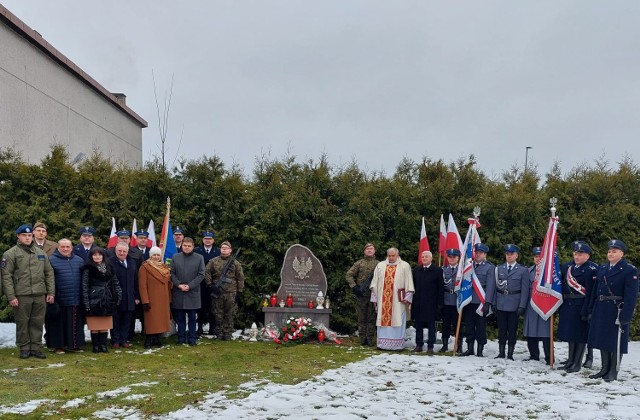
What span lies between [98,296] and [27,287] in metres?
0.96

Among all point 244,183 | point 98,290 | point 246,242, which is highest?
point 244,183

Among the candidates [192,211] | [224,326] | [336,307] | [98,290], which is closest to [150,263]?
[98,290]

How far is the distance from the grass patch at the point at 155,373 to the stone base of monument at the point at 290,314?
841 millimetres

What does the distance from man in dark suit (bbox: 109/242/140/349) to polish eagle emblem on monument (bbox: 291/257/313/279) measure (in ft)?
9.83

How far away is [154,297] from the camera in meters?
9.30

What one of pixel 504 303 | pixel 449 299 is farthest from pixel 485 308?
pixel 449 299

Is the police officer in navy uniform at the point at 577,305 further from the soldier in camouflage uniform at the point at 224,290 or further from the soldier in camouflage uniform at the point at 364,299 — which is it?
the soldier in camouflage uniform at the point at 224,290

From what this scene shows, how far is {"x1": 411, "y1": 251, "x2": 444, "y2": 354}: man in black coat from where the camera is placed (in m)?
9.38

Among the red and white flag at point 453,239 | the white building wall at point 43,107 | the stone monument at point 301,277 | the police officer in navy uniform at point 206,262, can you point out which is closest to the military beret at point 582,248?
the red and white flag at point 453,239

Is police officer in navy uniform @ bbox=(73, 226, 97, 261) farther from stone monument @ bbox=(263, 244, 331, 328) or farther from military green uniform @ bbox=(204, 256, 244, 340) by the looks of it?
stone monument @ bbox=(263, 244, 331, 328)

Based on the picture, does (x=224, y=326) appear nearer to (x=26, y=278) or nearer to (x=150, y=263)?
(x=150, y=263)

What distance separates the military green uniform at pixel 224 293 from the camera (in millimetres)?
10117

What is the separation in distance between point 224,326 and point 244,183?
3.21 metres

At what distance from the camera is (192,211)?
1176cm
